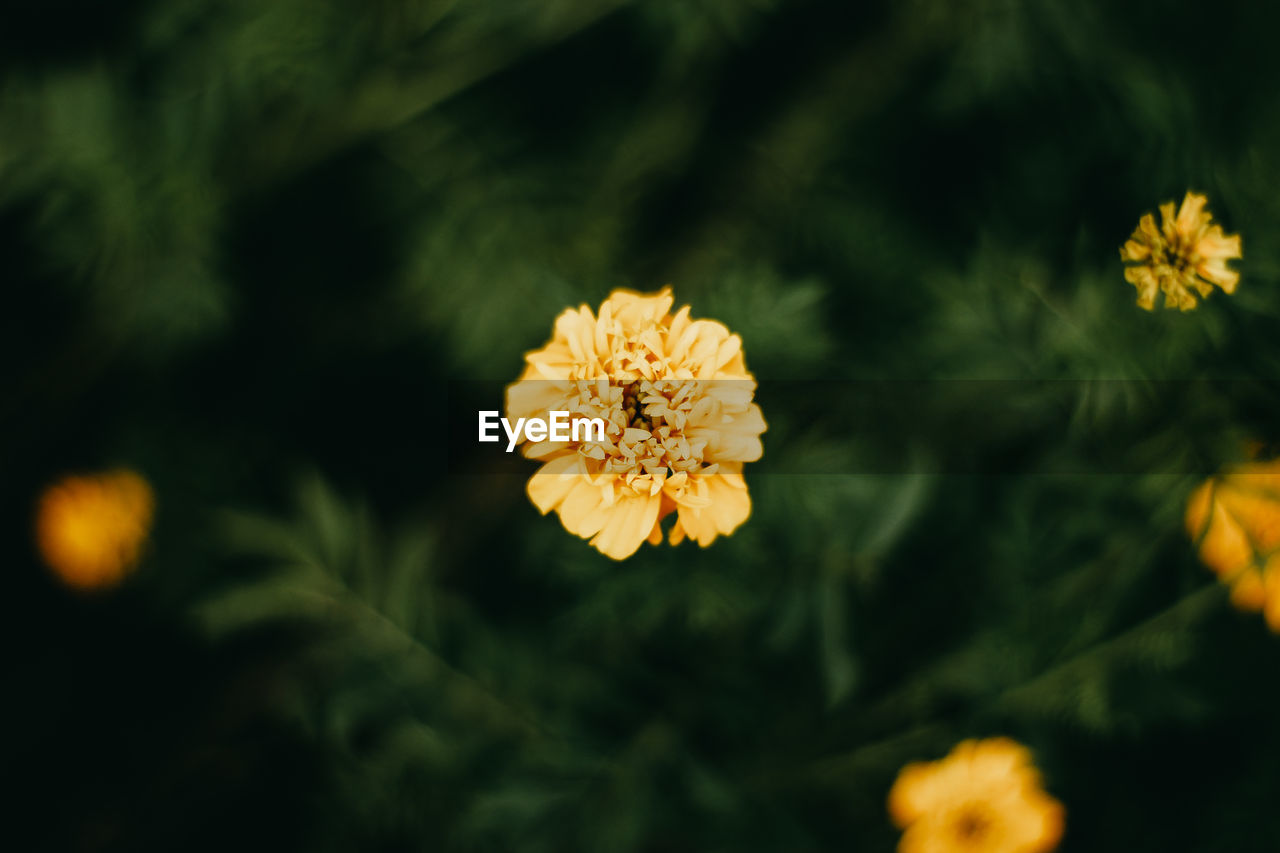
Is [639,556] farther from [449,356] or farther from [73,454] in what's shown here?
[73,454]

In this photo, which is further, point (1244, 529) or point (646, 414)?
point (1244, 529)

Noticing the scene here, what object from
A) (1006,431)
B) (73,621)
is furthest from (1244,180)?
(73,621)

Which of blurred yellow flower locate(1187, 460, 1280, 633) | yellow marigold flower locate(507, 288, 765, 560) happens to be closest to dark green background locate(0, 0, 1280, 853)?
blurred yellow flower locate(1187, 460, 1280, 633)

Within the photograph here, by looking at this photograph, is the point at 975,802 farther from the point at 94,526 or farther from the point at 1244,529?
the point at 94,526

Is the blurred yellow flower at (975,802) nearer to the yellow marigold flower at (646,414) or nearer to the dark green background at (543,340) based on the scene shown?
the dark green background at (543,340)

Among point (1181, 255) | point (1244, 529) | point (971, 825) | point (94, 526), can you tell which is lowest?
point (971, 825)

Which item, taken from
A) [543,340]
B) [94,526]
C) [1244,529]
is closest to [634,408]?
[543,340]
